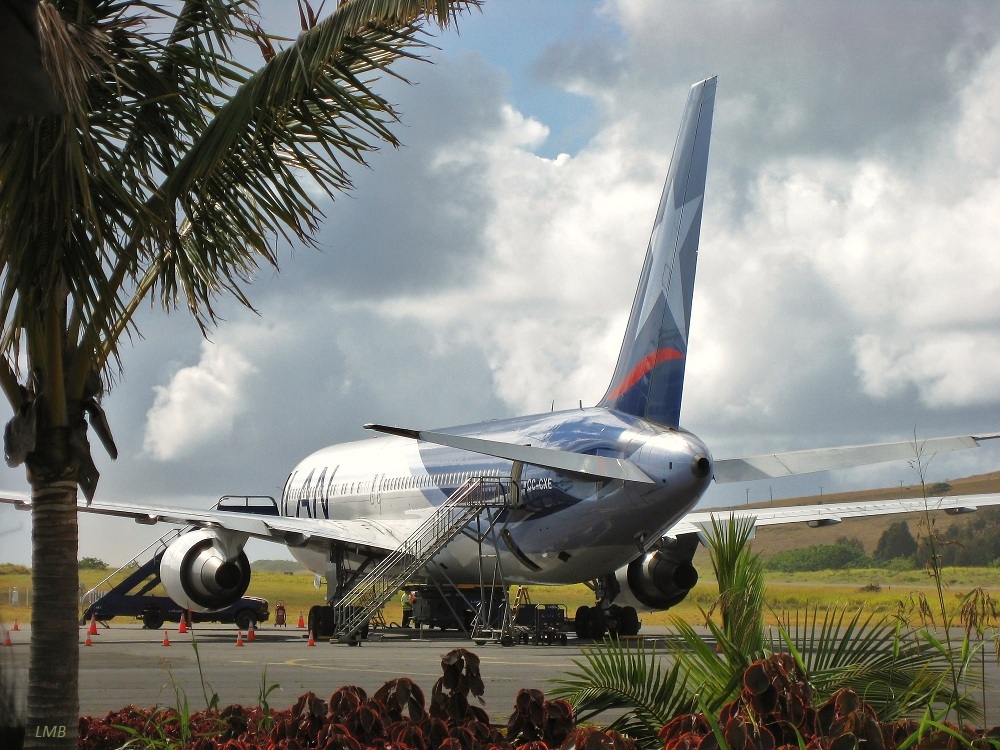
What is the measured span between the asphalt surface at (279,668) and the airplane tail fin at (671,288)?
4826 mm

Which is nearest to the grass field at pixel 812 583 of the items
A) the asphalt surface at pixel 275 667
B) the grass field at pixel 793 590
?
the grass field at pixel 793 590

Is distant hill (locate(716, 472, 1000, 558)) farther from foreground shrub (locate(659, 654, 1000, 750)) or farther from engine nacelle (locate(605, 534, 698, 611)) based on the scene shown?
foreground shrub (locate(659, 654, 1000, 750))

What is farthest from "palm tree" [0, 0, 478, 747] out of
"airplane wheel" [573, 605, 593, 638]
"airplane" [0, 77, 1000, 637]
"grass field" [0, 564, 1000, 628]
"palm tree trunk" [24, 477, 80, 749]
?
"airplane wheel" [573, 605, 593, 638]

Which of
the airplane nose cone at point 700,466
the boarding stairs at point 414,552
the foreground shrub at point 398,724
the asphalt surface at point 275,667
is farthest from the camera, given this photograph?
the boarding stairs at point 414,552

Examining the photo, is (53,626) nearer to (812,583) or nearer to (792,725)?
(792,725)

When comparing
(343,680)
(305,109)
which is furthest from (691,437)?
(305,109)

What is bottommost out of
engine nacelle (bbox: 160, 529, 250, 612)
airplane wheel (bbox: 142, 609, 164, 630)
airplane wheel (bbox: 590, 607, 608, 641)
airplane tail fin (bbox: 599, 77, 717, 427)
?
airplane wheel (bbox: 590, 607, 608, 641)

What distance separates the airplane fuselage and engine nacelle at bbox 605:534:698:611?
1.80 meters

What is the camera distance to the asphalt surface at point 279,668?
12430mm

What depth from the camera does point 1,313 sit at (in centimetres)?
659

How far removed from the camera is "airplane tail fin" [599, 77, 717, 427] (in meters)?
22.7

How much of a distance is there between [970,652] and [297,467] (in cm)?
3127

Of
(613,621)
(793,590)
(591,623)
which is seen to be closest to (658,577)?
(613,621)

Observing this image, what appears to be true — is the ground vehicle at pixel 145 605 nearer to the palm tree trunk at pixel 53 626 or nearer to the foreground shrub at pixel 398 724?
the palm tree trunk at pixel 53 626
